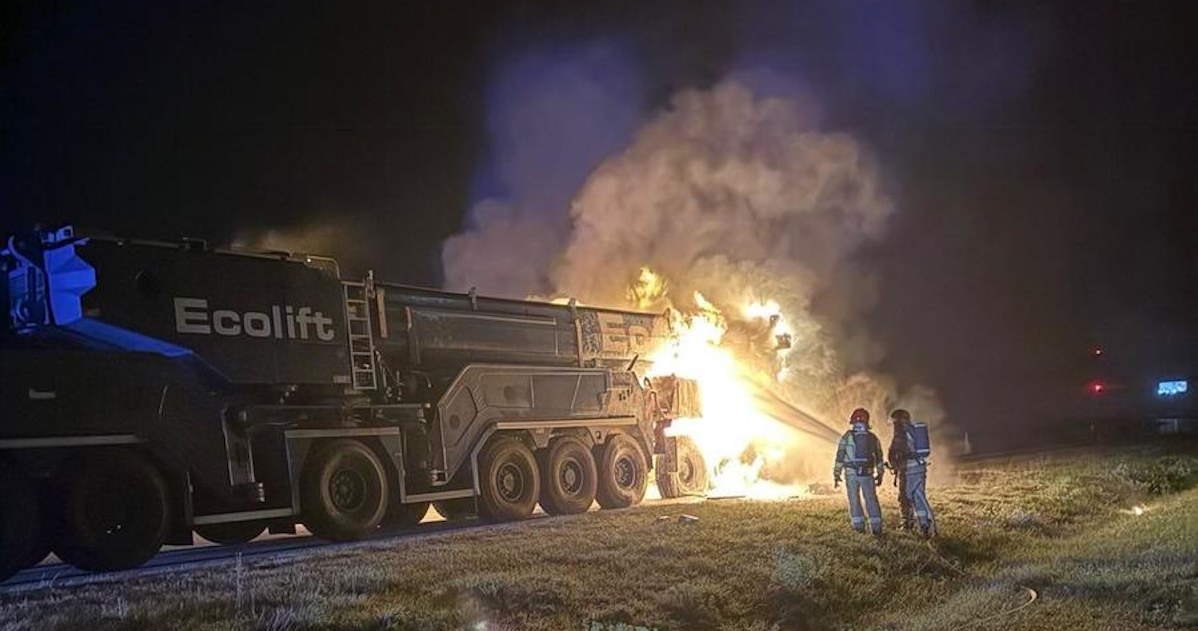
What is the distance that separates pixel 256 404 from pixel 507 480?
171 inches

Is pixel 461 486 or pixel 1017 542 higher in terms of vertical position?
pixel 461 486

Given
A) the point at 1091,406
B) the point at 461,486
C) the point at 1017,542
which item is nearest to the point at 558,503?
the point at 461,486

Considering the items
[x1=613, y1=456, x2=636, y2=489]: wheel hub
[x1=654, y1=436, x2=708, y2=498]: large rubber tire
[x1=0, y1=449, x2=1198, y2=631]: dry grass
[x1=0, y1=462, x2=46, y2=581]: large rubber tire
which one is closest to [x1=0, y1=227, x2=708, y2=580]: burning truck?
[x1=0, y1=462, x2=46, y2=581]: large rubber tire

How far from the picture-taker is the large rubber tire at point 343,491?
1212 centimetres

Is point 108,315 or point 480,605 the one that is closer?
point 480,605

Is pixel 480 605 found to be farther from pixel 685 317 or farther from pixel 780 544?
pixel 685 317

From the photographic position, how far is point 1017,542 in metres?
14.3

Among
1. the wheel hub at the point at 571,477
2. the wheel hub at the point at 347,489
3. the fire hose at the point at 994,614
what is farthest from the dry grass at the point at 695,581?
the wheel hub at the point at 571,477

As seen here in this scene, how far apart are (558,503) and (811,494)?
5125 mm

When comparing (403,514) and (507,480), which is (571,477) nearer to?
(507,480)

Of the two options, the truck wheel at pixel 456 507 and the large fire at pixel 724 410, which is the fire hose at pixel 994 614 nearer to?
the truck wheel at pixel 456 507

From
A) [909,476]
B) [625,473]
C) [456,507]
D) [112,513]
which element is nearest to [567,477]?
[625,473]

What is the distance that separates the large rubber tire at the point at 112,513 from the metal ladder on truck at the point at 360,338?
9.64 feet

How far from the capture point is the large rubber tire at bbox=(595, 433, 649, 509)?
16.8m
